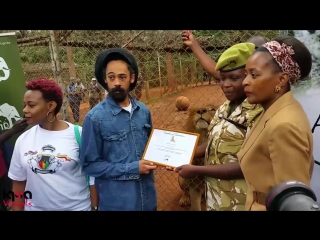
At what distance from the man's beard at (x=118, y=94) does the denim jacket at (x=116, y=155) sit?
0.12 feet

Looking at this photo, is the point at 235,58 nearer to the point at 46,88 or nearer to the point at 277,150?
the point at 277,150

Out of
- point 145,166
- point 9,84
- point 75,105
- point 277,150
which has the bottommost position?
point 145,166

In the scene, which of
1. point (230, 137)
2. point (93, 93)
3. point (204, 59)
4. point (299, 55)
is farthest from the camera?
point (93, 93)

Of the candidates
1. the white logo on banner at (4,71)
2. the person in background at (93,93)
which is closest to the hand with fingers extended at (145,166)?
the white logo on banner at (4,71)

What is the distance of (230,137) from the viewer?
2.14m

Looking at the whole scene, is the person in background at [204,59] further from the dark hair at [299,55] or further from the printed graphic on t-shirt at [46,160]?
the printed graphic on t-shirt at [46,160]

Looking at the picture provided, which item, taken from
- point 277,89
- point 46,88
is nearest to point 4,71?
point 46,88

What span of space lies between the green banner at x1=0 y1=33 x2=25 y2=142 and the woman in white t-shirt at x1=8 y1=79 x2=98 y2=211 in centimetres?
92

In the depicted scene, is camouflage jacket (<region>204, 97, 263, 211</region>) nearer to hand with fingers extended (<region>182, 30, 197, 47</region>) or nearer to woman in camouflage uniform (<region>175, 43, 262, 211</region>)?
woman in camouflage uniform (<region>175, 43, 262, 211</region>)

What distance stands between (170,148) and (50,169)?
2.95 ft

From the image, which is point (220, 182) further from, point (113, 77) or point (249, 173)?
point (113, 77)

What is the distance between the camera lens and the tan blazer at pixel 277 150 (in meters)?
1.54
